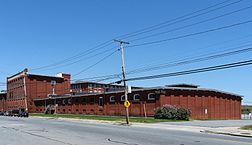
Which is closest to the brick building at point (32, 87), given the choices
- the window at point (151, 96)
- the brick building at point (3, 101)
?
the brick building at point (3, 101)

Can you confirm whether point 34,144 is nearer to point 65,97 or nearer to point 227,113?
point 227,113

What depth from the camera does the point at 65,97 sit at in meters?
80.0

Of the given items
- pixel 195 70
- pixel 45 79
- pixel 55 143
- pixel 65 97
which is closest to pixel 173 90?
pixel 195 70

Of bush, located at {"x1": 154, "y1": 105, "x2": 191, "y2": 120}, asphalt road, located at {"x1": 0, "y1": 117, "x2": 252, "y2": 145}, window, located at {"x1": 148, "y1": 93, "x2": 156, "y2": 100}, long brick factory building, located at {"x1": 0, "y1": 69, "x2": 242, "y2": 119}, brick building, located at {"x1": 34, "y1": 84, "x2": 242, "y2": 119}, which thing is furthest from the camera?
long brick factory building, located at {"x1": 0, "y1": 69, "x2": 242, "y2": 119}

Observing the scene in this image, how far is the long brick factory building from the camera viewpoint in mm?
55344

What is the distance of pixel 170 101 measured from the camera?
54500mm

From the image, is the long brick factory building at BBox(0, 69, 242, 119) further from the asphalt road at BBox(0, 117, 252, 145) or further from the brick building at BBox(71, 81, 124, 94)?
the asphalt road at BBox(0, 117, 252, 145)

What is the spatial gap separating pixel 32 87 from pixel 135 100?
4558 centimetres

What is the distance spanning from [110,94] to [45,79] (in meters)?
41.1

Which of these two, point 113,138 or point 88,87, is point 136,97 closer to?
point 113,138

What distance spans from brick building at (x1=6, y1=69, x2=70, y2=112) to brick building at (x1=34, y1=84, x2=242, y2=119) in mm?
26990

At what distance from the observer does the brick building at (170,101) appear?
180 ft

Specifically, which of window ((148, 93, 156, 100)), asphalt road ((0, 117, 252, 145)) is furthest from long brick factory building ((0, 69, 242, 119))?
asphalt road ((0, 117, 252, 145))

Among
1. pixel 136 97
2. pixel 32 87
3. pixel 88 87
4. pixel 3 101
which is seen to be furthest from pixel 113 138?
pixel 3 101
